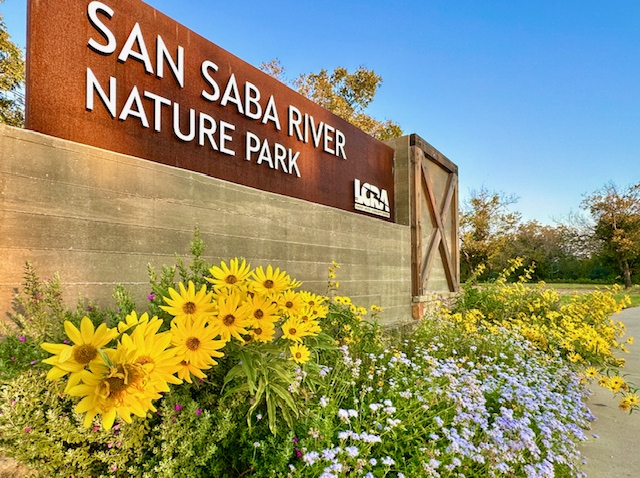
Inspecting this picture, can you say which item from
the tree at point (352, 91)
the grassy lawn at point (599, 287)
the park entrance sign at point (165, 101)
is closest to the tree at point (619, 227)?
the grassy lawn at point (599, 287)

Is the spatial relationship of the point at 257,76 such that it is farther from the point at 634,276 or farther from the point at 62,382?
the point at 634,276

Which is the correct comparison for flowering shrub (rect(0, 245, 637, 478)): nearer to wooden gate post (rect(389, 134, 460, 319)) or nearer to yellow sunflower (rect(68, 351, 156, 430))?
yellow sunflower (rect(68, 351, 156, 430))

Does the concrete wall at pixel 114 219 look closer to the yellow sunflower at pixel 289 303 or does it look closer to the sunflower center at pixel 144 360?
the yellow sunflower at pixel 289 303

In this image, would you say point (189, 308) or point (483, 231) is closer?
point (189, 308)

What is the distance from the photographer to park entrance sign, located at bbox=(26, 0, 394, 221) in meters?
2.31

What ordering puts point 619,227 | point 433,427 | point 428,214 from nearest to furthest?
point 433,427, point 428,214, point 619,227

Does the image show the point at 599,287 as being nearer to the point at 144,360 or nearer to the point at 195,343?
the point at 195,343

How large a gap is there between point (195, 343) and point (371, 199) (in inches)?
185

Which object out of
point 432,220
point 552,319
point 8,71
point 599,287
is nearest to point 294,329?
point 552,319

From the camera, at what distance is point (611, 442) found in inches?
95.0

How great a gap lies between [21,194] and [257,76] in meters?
2.49

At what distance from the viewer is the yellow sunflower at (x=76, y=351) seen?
856mm

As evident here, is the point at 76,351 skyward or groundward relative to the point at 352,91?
groundward

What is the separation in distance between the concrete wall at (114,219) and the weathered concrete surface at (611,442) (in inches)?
103
